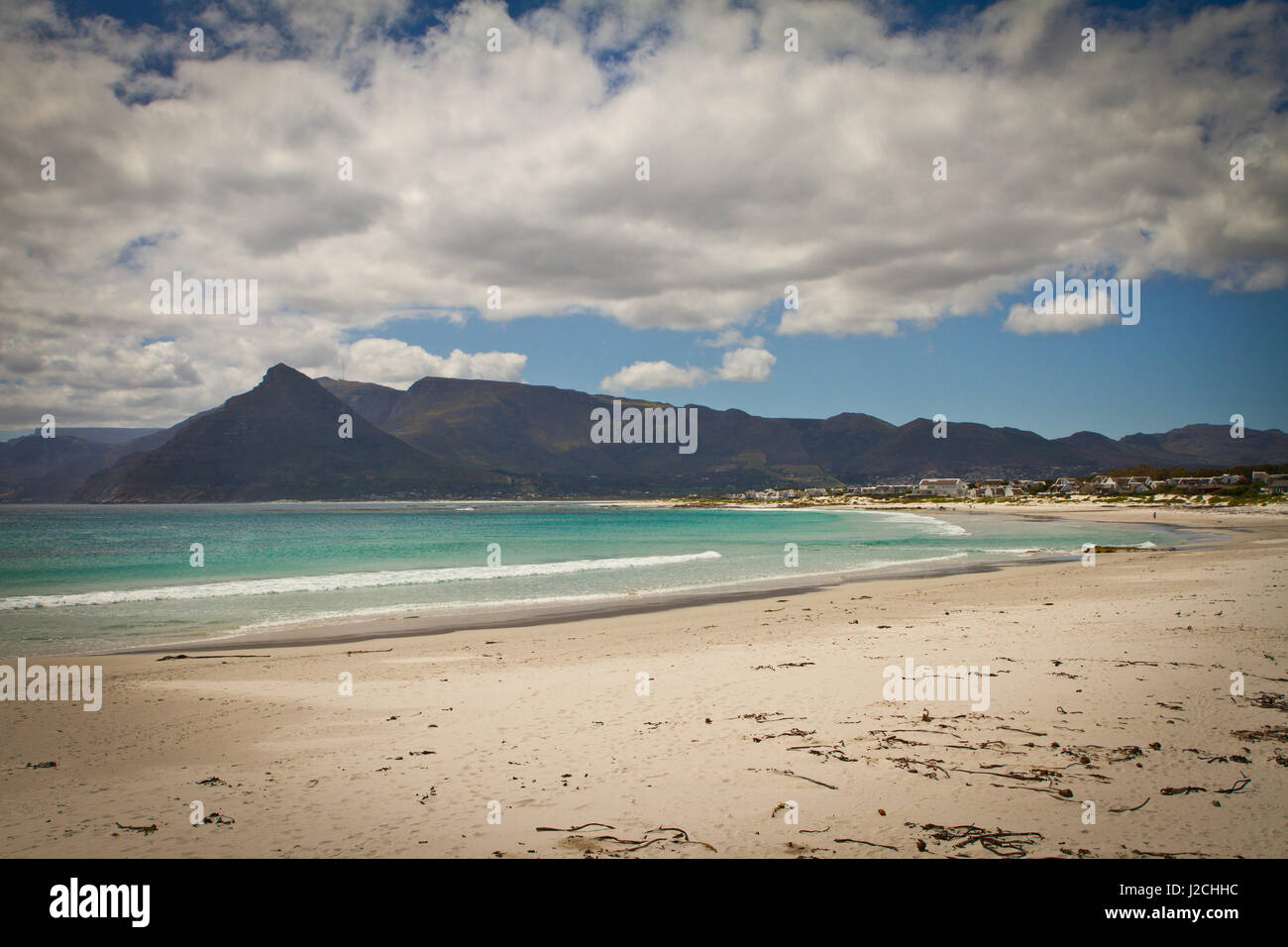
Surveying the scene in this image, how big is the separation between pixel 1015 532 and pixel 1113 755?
60.2m

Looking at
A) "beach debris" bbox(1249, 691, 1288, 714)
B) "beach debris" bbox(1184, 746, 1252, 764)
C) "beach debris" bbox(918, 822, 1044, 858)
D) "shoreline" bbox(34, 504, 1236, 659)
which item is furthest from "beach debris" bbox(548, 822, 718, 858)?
"shoreline" bbox(34, 504, 1236, 659)

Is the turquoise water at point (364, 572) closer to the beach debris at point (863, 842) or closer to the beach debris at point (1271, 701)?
the beach debris at point (1271, 701)

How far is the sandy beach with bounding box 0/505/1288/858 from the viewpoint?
5.38 m

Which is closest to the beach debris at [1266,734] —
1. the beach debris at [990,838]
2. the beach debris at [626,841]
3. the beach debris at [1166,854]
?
the beach debris at [1166,854]

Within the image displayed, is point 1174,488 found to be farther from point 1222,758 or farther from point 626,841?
point 626,841

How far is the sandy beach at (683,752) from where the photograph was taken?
17.6 feet

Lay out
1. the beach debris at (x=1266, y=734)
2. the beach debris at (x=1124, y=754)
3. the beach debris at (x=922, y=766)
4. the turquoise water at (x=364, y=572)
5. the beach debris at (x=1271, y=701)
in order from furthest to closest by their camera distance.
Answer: the turquoise water at (x=364, y=572), the beach debris at (x=1271, y=701), the beach debris at (x=1266, y=734), the beach debris at (x=1124, y=754), the beach debris at (x=922, y=766)

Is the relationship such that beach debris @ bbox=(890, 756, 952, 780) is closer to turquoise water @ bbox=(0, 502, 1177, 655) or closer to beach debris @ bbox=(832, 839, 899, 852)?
A: beach debris @ bbox=(832, 839, 899, 852)

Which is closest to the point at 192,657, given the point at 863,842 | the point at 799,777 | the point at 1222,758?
the point at 799,777

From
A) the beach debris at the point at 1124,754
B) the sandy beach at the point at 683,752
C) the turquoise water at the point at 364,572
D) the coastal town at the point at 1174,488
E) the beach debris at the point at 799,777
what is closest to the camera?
the sandy beach at the point at 683,752

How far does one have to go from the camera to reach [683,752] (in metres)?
7.39
